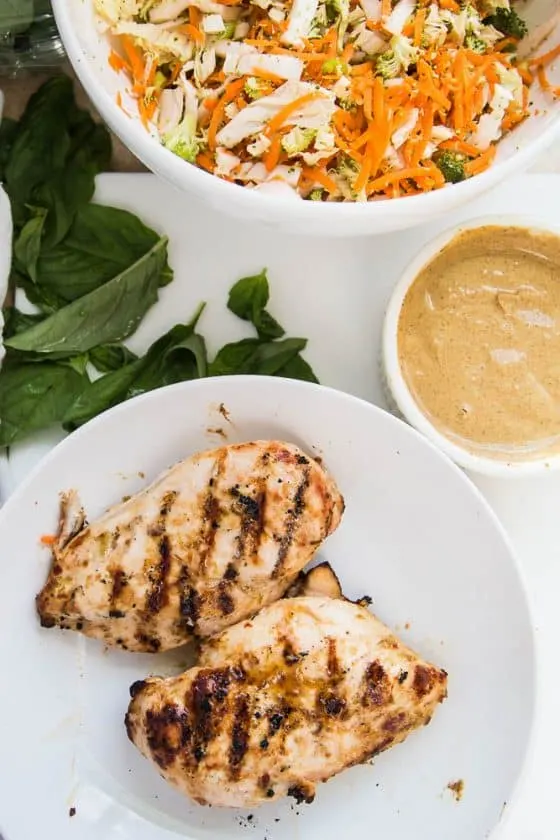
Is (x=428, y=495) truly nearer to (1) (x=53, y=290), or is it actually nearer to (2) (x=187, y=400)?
(2) (x=187, y=400)

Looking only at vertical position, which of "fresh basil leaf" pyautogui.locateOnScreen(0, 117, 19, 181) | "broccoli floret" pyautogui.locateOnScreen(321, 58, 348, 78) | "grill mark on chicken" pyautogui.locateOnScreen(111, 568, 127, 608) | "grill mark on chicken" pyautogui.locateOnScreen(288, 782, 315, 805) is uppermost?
"broccoli floret" pyautogui.locateOnScreen(321, 58, 348, 78)

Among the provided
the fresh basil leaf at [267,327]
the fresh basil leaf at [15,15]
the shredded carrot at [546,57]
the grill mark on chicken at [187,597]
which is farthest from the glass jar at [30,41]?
the grill mark on chicken at [187,597]

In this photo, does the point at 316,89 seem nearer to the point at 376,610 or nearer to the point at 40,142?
the point at 40,142

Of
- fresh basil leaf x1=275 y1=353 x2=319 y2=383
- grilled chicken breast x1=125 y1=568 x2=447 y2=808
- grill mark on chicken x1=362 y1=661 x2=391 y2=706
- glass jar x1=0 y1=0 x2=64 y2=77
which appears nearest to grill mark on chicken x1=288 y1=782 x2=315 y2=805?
grilled chicken breast x1=125 y1=568 x2=447 y2=808

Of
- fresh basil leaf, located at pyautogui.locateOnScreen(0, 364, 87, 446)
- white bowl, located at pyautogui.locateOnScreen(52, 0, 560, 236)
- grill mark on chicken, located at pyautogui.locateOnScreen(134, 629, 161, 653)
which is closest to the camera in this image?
white bowl, located at pyautogui.locateOnScreen(52, 0, 560, 236)

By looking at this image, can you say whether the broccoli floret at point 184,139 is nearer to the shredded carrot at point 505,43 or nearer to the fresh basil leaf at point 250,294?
the fresh basil leaf at point 250,294

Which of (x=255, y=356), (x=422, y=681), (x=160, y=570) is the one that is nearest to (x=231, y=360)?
(x=255, y=356)

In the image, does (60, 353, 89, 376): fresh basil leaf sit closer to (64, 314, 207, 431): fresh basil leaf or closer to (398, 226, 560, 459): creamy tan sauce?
(64, 314, 207, 431): fresh basil leaf
